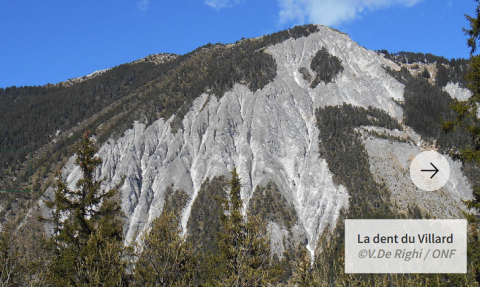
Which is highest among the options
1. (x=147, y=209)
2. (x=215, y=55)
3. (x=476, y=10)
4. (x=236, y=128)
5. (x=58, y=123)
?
(x=215, y=55)

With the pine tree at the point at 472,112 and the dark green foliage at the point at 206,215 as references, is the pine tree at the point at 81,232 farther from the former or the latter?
the dark green foliage at the point at 206,215

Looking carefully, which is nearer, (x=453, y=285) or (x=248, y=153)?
(x=453, y=285)

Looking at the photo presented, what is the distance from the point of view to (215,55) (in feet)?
608

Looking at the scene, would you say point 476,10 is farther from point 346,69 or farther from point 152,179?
point 346,69

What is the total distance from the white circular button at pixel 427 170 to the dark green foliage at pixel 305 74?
48.5 m

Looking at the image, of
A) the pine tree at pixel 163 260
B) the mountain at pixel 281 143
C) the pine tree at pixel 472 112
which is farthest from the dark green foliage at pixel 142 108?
the pine tree at pixel 472 112

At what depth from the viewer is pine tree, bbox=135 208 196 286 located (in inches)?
683

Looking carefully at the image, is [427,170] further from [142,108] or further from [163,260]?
[163,260]

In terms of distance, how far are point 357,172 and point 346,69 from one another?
54.0m

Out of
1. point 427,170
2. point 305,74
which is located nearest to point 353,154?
point 427,170

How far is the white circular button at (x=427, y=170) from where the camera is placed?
4291 inches

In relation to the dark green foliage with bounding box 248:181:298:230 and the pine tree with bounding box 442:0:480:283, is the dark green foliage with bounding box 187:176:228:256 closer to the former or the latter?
the dark green foliage with bounding box 248:181:298:230

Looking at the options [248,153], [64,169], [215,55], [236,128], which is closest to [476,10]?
[248,153]

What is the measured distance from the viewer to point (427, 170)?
360 feet
